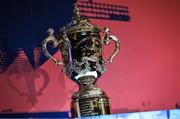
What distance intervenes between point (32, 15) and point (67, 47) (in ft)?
1.23

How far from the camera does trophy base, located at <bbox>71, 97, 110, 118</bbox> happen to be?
1.19m

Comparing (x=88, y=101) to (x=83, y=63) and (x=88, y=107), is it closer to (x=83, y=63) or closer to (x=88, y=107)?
(x=88, y=107)

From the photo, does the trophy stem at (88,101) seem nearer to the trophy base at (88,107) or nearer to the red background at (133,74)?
the trophy base at (88,107)

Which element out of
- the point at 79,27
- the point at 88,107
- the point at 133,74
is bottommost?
the point at 88,107

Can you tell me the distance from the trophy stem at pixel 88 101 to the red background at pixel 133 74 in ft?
0.95

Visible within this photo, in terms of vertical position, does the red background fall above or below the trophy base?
above

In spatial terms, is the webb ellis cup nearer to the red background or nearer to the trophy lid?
the trophy lid

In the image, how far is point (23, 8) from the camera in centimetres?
152

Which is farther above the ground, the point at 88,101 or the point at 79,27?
the point at 79,27

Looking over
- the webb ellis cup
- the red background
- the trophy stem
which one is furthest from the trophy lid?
the red background

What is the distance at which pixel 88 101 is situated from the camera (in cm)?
120

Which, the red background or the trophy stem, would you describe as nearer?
the trophy stem

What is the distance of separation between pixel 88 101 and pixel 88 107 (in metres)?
0.02

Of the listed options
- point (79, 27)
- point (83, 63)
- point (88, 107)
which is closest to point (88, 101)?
point (88, 107)
